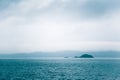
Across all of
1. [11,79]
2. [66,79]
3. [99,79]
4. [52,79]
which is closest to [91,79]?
[99,79]

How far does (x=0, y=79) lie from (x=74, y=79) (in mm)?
26491

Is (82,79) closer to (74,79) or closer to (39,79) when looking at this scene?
(74,79)

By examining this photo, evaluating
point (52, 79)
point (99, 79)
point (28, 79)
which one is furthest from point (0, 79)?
point (99, 79)

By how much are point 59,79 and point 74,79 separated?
219 inches

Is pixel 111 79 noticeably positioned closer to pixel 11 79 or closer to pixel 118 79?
pixel 118 79

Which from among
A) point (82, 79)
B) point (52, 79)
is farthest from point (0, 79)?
point (82, 79)

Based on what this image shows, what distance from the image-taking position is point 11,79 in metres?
79.0

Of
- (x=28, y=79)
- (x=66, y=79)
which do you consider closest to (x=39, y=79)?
(x=28, y=79)

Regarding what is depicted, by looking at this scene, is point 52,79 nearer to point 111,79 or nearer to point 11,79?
point 11,79

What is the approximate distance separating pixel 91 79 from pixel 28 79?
22.9 m

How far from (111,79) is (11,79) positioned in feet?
117

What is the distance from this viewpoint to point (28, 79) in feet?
256

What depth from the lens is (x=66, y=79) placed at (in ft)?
265

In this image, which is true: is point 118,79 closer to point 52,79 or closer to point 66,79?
point 66,79
